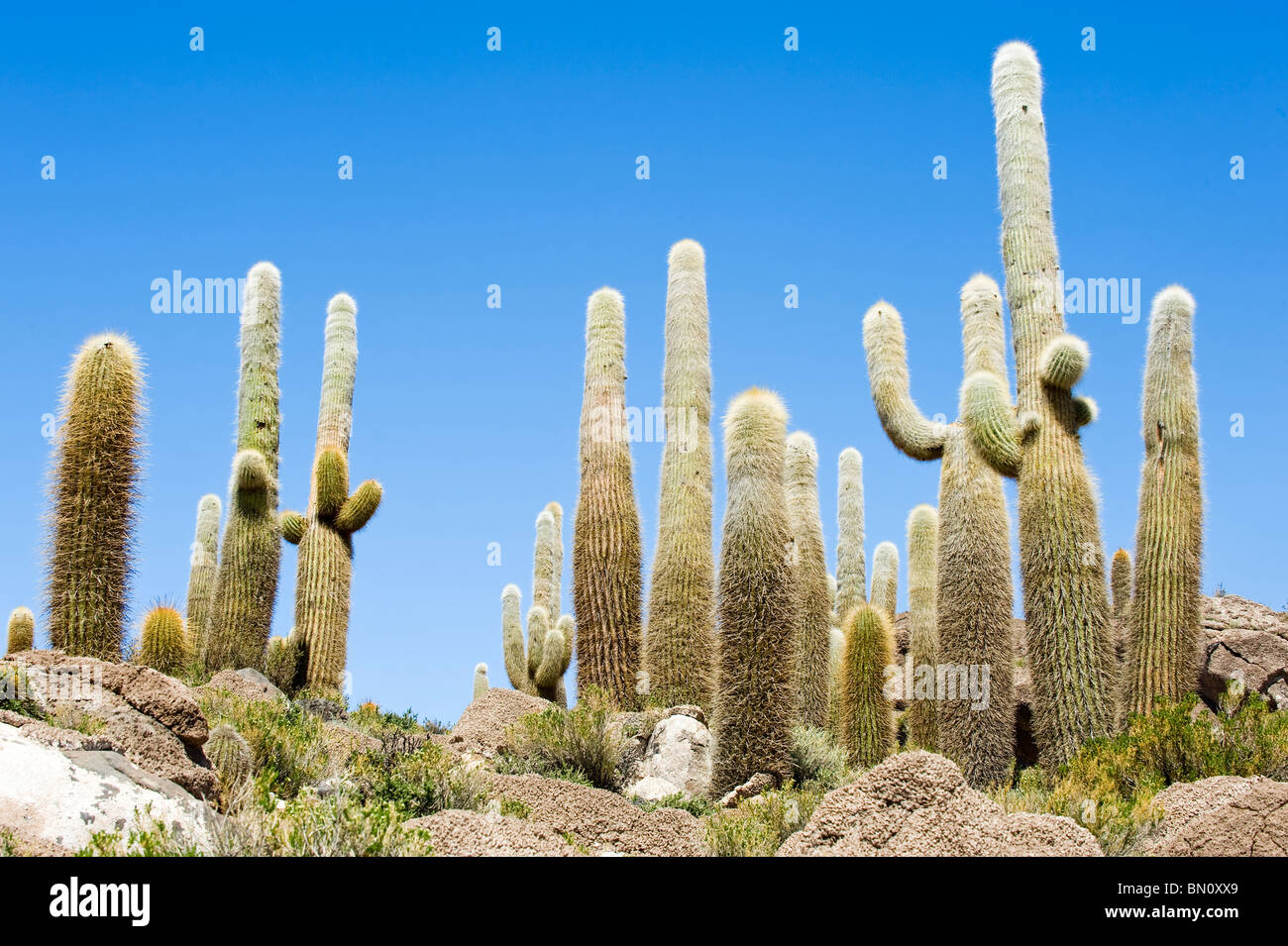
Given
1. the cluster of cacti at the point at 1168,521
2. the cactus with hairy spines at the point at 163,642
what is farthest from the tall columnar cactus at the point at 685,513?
the cactus with hairy spines at the point at 163,642

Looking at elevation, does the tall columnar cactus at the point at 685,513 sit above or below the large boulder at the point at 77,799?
above

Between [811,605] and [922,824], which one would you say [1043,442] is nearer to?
[811,605]

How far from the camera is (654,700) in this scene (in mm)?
12820

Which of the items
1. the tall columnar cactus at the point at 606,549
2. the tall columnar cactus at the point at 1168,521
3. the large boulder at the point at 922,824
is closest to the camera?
the large boulder at the point at 922,824

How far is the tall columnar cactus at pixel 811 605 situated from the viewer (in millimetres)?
12797

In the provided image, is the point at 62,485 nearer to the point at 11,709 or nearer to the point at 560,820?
the point at 11,709

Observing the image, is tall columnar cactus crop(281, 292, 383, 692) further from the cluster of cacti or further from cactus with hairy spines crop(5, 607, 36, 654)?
the cluster of cacti

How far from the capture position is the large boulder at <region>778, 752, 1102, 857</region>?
5.53m

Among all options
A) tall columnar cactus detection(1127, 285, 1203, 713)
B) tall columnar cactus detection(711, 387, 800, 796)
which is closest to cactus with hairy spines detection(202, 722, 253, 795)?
tall columnar cactus detection(711, 387, 800, 796)

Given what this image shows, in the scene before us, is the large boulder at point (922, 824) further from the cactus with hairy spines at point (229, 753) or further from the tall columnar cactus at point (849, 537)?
the tall columnar cactus at point (849, 537)

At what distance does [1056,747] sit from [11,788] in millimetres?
9574

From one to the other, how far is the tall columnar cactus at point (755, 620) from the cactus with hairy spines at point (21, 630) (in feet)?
33.0

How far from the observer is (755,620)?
32.5 feet
